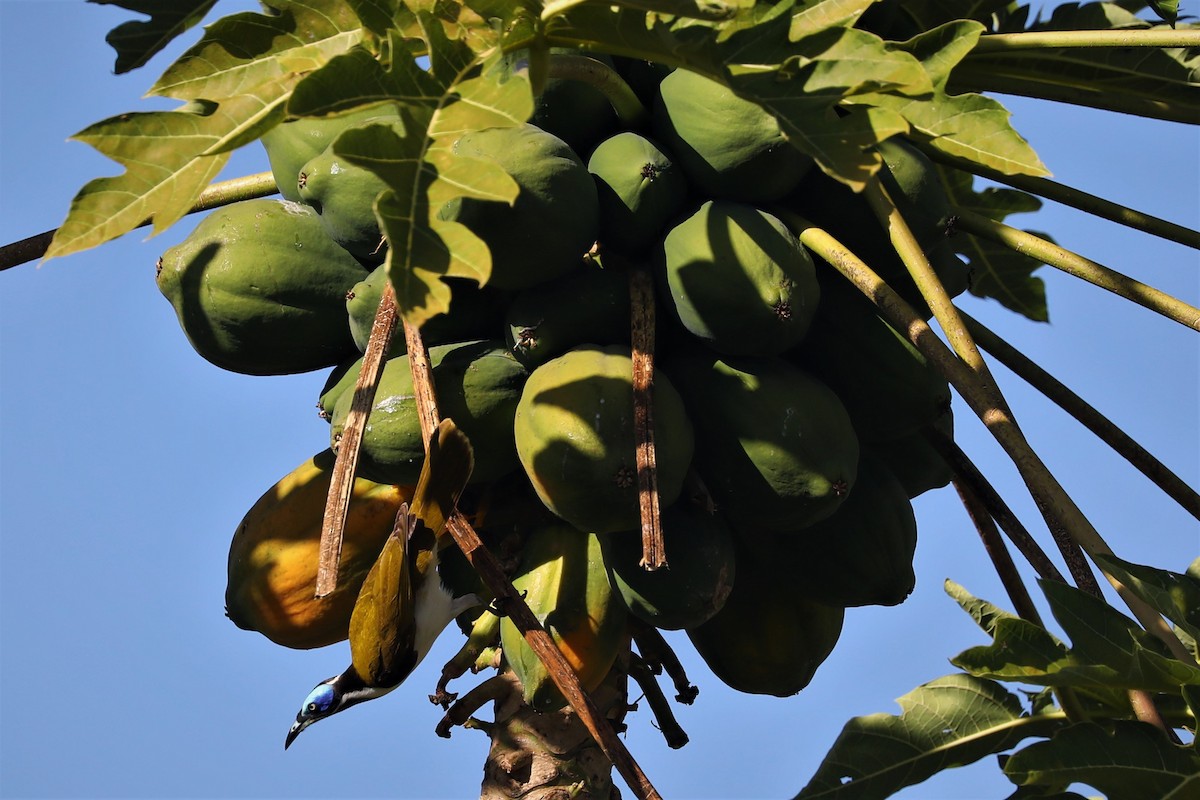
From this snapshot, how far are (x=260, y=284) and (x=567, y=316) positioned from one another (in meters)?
0.60

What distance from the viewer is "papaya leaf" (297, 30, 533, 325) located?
1.75m

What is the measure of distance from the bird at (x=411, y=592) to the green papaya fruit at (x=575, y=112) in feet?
2.02

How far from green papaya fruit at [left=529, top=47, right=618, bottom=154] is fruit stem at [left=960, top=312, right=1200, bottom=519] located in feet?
2.77

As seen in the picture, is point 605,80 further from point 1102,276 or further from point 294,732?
point 294,732

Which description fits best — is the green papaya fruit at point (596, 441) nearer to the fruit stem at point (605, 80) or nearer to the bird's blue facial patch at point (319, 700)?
the fruit stem at point (605, 80)

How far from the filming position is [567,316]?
2.20 metres

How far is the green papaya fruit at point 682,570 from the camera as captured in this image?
7.19 feet

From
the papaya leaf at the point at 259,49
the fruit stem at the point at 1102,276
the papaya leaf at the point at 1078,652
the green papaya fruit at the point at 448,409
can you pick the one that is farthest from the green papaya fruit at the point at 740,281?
the papaya leaf at the point at 259,49

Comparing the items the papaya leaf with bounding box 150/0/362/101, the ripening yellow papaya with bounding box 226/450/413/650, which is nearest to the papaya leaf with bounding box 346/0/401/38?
the papaya leaf with bounding box 150/0/362/101

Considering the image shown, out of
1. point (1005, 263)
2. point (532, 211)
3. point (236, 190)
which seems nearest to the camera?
point (532, 211)

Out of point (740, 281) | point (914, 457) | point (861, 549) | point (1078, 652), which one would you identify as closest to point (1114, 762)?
point (1078, 652)

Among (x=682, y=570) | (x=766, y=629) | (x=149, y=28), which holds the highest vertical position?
(x=149, y=28)

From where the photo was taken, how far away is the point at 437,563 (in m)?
2.53

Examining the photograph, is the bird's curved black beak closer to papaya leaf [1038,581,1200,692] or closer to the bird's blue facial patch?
the bird's blue facial patch
